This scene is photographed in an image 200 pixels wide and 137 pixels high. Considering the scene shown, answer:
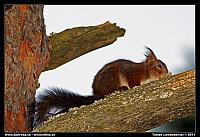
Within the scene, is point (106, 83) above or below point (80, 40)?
below

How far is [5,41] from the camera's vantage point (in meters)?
1.50

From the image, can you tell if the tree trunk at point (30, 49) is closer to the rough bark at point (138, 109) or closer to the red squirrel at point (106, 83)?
the red squirrel at point (106, 83)

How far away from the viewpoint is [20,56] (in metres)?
1.50

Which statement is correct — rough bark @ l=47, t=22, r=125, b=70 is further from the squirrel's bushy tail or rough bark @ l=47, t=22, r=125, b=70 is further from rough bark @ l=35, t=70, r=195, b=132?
rough bark @ l=35, t=70, r=195, b=132

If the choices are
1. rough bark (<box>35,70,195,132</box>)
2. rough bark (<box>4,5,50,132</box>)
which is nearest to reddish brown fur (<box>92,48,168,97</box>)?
rough bark (<box>35,70,195,132</box>)

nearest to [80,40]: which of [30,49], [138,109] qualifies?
[30,49]

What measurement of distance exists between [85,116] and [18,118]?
27cm

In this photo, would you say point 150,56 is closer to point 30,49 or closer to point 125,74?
point 125,74

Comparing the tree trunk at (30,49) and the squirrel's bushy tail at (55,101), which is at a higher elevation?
the tree trunk at (30,49)

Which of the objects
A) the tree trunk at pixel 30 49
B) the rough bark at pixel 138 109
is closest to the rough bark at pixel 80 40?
the tree trunk at pixel 30 49

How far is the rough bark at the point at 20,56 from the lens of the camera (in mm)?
1494

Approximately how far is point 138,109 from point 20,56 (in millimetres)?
453

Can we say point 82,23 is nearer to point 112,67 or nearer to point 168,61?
point 112,67

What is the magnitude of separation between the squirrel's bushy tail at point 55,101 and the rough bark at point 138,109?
0.30 feet
